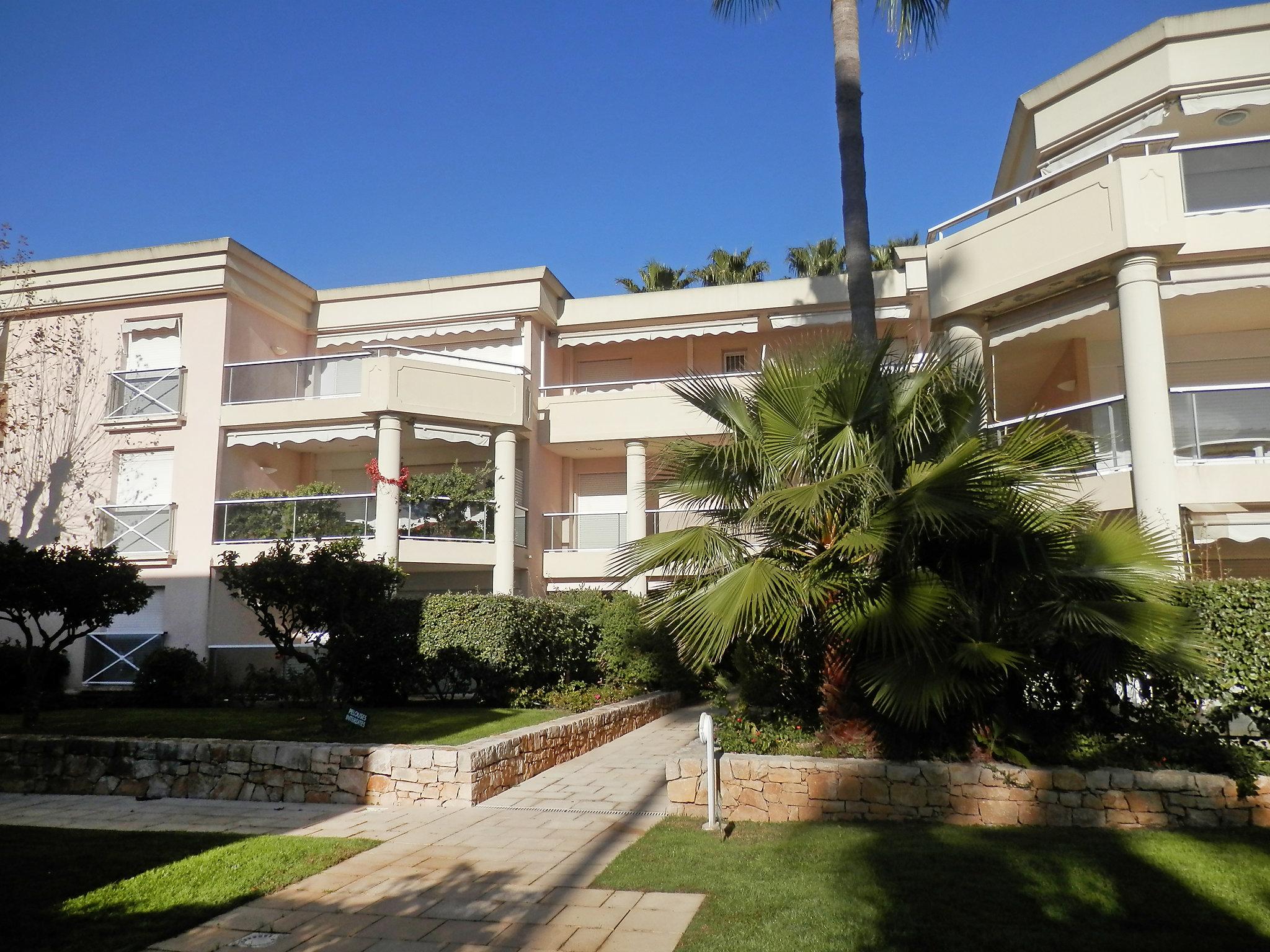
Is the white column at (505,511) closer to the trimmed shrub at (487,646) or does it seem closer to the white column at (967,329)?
the trimmed shrub at (487,646)

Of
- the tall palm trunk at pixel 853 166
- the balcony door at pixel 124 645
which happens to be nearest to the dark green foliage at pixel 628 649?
Answer: the tall palm trunk at pixel 853 166

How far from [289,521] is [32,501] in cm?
620

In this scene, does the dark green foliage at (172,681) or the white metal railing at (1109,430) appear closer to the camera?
the white metal railing at (1109,430)

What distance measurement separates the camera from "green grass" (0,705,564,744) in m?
11.2

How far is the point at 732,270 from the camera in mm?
32750

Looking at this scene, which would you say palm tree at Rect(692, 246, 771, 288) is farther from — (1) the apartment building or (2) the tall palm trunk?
(2) the tall palm trunk

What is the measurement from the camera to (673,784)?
870cm

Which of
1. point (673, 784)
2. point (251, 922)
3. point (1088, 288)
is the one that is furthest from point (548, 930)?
point (1088, 288)

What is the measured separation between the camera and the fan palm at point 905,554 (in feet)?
25.3

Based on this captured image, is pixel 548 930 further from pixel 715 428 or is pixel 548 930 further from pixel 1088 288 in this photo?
pixel 715 428

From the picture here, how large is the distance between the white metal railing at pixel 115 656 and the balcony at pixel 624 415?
9.14 meters

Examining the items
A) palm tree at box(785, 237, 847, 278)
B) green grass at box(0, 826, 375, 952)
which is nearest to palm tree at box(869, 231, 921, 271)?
palm tree at box(785, 237, 847, 278)

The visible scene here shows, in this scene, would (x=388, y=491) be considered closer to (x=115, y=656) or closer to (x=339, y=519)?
(x=339, y=519)

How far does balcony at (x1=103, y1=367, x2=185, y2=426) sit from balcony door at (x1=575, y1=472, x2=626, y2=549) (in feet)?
29.3
